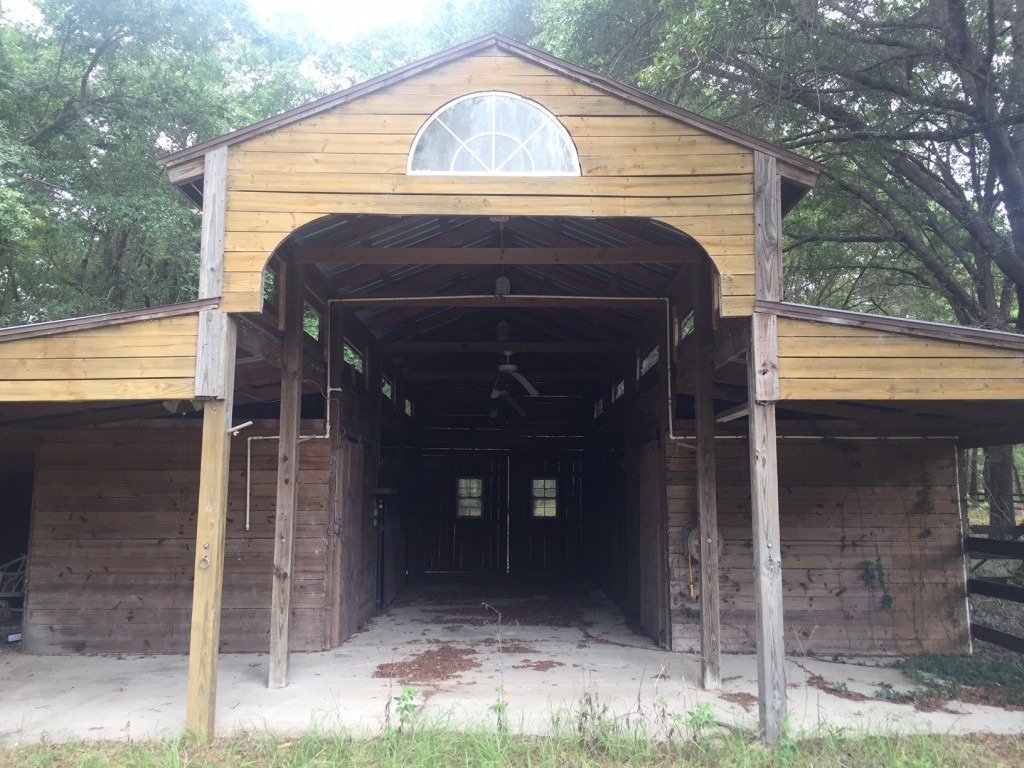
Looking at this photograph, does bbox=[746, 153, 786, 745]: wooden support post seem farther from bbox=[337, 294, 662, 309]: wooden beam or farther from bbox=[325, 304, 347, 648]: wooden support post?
bbox=[325, 304, 347, 648]: wooden support post

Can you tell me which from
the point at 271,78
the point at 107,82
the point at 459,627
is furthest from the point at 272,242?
the point at 271,78

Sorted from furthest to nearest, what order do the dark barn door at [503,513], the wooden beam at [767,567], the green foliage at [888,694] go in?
the dark barn door at [503,513] → the green foliage at [888,694] → the wooden beam at [767,567]

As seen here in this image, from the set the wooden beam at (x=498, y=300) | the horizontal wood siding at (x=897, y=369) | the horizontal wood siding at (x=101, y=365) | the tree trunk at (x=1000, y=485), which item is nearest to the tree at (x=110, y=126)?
the wooden beam at (x=498, y=300)

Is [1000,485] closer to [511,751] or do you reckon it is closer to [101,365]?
[511,751]

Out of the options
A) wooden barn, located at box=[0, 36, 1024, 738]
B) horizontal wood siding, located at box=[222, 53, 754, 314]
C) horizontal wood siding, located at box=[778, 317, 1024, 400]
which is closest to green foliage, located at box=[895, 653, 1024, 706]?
wooden barn, located at box=[0, 36, 1024, 738]

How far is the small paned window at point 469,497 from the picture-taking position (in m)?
14.7

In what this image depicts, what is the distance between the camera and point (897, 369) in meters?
5.18

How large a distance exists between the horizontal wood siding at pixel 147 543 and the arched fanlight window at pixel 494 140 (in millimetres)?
3393

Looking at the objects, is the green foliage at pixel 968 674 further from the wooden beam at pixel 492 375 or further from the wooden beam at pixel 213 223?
the wooden beam at pixel 213 223

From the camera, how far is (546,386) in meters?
14.3

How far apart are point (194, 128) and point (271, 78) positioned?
4.54 meters

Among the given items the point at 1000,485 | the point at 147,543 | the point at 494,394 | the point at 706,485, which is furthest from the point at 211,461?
the point at 1000,485

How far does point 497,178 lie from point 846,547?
5306 millimetres

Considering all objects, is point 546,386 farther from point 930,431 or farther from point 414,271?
point 930,431
